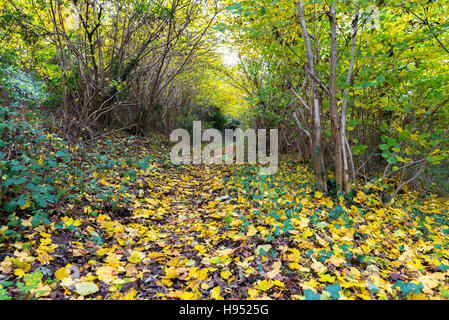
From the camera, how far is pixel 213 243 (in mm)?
2203

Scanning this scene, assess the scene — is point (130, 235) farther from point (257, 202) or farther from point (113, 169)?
point (113, 169)

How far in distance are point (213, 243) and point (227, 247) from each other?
0.52 ft

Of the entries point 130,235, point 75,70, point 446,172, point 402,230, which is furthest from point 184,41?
point 446,172

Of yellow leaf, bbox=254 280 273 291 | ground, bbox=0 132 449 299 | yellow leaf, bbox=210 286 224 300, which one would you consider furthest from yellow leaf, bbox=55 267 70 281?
yellow leaf, bbox=254 280 273 291

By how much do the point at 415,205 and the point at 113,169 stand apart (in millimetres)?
4819

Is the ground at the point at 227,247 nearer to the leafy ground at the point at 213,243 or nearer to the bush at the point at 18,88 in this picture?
the leafy ground at the point at 213,243

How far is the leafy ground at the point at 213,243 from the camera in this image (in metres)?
1.51

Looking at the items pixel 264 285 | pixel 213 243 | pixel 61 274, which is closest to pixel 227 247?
pixel 213 243

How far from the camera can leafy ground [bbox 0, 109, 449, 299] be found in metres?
1.51

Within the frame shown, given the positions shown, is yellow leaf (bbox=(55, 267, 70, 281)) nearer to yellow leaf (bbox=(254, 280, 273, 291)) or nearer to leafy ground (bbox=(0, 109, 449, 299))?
leafy ground (bbox=(0, 109, 449, 299))

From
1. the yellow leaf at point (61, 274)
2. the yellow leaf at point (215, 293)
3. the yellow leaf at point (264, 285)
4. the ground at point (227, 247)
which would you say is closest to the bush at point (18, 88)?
the ground at point (227, 247)

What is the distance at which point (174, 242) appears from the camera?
226cm

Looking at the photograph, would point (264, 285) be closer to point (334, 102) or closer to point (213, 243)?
point (213, 243)

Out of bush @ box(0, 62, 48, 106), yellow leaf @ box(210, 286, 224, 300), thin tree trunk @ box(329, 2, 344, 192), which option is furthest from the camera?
bush @ box(0, 62, 48, 106)
